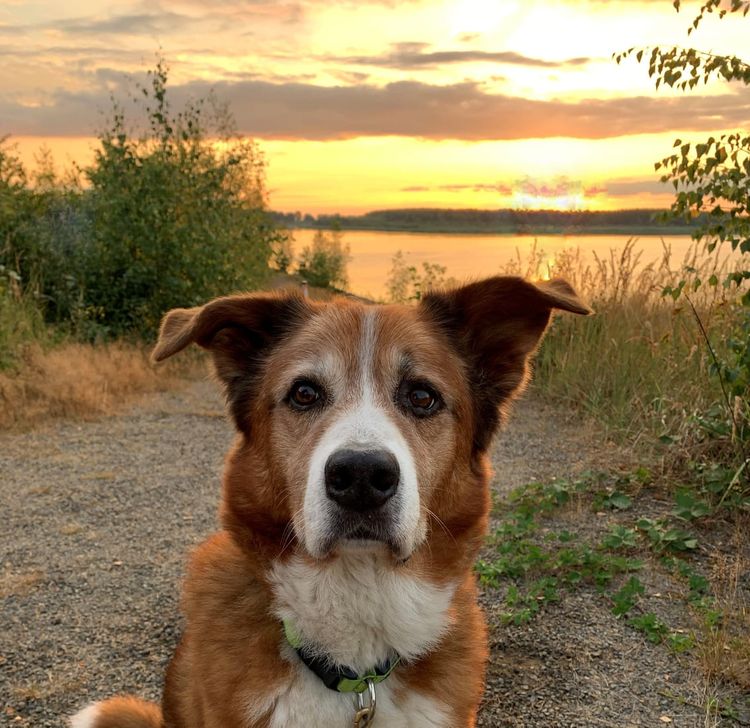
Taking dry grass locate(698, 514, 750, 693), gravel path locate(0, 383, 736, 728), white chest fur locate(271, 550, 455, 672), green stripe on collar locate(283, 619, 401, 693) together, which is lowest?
gravel path locate(0, 383, 736, 728)

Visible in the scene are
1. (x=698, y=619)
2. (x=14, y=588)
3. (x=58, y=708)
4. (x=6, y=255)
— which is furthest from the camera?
(x=6, y=255)

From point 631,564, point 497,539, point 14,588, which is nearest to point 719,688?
point 631,564

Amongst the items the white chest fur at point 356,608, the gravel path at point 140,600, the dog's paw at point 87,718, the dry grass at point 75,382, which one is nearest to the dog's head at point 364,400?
the white chest fur at point 356,608

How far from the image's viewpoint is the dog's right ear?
120 inches

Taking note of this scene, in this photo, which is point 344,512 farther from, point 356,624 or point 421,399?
point 421,399

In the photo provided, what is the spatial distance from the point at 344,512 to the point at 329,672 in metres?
0.59

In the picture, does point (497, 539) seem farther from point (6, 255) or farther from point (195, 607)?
point (6, 255)

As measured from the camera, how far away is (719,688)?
12.5 ft

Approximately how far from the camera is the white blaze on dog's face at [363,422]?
2.50m

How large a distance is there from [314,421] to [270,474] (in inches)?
10.2

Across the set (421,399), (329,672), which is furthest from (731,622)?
(329,672)

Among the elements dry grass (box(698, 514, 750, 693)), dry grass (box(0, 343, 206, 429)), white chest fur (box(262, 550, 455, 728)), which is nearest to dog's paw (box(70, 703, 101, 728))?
white chest fur (box(262, 550, 455, 728))

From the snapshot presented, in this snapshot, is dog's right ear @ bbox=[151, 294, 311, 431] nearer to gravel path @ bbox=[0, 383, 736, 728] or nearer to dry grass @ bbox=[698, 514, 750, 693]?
gravel path @ bbox=[0, 383, 736, 728]

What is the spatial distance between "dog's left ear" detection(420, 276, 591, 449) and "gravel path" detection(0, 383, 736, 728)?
1551 millimetres
